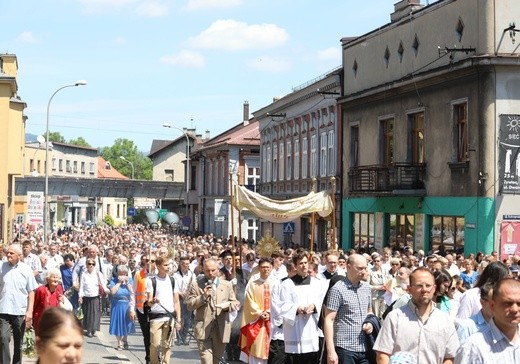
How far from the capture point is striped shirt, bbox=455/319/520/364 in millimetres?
6727

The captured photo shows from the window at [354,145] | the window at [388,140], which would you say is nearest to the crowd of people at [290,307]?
the window at [388,140]

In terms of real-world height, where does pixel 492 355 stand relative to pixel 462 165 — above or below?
below

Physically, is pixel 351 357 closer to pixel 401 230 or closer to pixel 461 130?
pixel 461 130

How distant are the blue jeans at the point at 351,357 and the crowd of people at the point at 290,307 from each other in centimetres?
1

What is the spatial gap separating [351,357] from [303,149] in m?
42.0

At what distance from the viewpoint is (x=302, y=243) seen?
5241 centimetres

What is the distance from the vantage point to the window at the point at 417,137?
37.2m

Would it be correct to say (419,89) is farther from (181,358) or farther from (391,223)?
(181,358)

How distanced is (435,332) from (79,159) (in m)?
133

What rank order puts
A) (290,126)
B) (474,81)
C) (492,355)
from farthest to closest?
(290,126) → (474,81) → (492,355)

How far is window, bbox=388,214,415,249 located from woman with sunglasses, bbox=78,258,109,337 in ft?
54.7

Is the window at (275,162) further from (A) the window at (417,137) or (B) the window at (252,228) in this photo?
(A) the window at (417,137)

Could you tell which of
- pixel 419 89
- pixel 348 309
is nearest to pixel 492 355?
pixel 348 309

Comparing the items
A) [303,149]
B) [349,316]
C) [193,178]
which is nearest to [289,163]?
[303,149]
